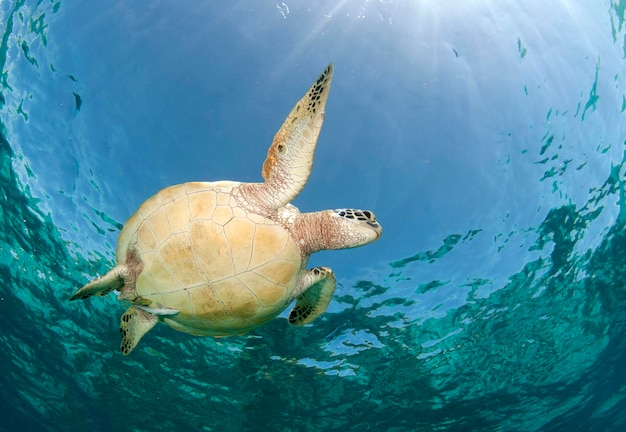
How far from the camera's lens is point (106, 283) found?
4.72m

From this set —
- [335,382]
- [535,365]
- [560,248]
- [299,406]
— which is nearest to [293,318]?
[560,248]

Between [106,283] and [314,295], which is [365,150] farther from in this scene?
[106,283]

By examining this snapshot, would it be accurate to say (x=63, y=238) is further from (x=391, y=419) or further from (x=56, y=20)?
(x=391, y=419)

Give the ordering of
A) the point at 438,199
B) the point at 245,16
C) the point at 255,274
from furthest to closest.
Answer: the point at 438,199 → the point at 245,16 → the point at 255,274

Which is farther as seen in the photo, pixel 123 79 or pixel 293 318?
pixel 123 79

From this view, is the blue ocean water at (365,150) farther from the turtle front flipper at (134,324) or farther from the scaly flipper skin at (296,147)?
the turtle front flipper at (134,324)

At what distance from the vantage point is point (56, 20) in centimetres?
745

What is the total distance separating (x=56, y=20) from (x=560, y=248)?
545 inches

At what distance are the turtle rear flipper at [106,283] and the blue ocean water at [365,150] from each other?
4.24 m

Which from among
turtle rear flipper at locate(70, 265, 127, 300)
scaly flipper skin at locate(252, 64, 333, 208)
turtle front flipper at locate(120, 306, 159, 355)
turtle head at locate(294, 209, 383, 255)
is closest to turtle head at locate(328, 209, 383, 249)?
turtle head at locate(294, 209, 383, 255)

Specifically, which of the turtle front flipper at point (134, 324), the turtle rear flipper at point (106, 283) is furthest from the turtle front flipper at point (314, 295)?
the turtle rear flipper at point (106, 283)

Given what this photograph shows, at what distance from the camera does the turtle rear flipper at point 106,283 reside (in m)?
4.63

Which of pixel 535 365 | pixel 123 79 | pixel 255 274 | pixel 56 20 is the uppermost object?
pixel 56 20

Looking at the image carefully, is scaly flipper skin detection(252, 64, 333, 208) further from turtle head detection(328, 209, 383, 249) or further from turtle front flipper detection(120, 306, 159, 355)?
turtle front flipper detection(120, 306, 159, 355)
